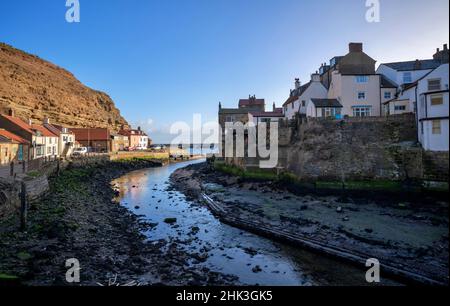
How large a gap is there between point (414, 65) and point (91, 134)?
240 feet

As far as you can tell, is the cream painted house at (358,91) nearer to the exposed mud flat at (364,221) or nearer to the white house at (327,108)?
the white house at (327,108)

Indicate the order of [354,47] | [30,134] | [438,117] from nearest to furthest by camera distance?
[438,117] < [354,47] < [30,134]

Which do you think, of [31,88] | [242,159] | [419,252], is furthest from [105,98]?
[419,252]

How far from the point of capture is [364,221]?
18.2 metres

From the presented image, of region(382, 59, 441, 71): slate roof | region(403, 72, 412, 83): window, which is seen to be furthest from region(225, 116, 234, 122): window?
region(403, 72, 412, 83): window

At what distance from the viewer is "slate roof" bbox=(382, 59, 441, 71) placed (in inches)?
1292

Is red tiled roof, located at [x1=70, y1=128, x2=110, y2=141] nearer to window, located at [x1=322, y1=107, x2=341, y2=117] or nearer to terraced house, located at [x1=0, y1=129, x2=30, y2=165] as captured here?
terraced house, located at [x1=0, y1=129, x2=30, y2=165]

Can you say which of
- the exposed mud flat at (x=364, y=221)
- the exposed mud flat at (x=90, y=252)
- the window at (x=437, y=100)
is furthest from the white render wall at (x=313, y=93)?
the window at (x=437, y=100)

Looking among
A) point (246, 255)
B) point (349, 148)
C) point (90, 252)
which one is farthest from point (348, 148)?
point (90, 252)

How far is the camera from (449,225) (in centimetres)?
611

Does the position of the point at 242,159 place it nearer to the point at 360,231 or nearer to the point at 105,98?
the point at 360,231

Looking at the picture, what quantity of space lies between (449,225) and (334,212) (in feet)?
51.1

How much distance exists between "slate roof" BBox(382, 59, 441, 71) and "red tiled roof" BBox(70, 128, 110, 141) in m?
67.8

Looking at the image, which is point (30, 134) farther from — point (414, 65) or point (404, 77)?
point (414, 65)
